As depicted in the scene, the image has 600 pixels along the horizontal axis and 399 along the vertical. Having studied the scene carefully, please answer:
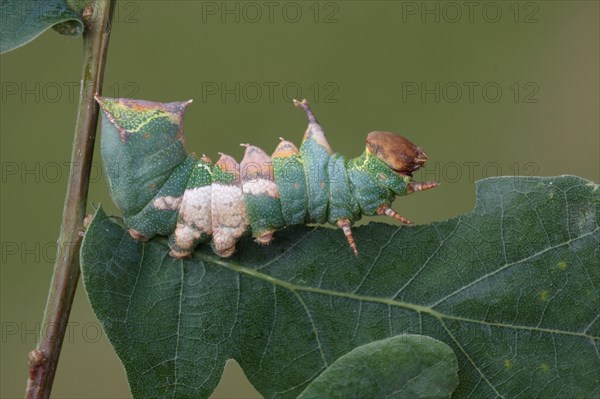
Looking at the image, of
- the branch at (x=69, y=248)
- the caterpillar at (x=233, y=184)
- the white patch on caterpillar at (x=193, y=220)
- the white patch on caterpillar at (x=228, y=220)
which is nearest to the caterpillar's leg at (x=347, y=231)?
the caterpillar at (x=233, y=184)

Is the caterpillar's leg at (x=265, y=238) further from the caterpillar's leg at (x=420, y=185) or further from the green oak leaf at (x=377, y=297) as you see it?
the caterpillar's leg at (x=420, y=185)

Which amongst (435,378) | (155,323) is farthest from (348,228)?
(155,323)

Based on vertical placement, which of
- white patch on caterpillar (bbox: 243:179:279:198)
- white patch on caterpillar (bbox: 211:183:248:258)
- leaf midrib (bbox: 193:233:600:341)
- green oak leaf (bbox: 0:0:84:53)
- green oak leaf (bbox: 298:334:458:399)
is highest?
green oak leaf (bbox: 0:0:84:53)

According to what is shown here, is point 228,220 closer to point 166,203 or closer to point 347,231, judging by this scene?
point 166,203

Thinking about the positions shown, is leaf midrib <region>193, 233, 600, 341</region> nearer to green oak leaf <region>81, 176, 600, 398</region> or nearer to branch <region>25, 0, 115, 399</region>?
green oak leaf <region>81, 176, 600, 398</region>

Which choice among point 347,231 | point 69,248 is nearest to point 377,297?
point 347,231

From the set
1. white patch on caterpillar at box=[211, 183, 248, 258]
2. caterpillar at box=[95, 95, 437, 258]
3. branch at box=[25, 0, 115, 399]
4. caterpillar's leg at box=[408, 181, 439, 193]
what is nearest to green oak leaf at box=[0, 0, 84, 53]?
branch at box=[25, 0, 115, 399]
